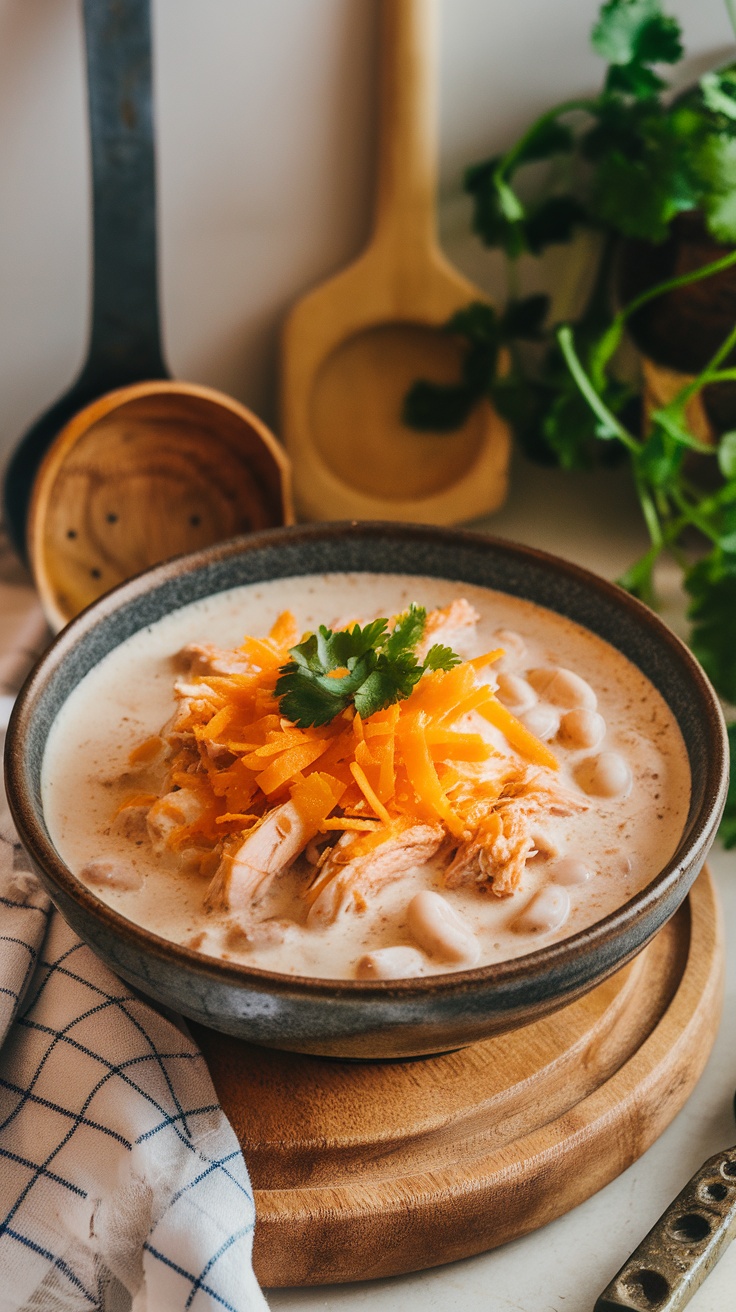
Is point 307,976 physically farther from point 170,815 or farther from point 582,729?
point 582,729

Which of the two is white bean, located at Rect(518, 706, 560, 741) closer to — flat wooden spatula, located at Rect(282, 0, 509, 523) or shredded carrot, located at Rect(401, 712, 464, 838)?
shredded carrot, located at Rect(401, 712, 464, 838)

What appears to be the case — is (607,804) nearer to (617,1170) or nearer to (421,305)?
(617,1170)

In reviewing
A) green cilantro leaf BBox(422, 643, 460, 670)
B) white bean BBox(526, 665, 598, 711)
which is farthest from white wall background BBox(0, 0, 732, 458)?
green cilantro leaf BBox(422, 643, 460, 670)

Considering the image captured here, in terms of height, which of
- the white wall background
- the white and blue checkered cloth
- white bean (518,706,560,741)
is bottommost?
the white and blue checkered cloth

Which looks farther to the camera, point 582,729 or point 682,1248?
point 582,729

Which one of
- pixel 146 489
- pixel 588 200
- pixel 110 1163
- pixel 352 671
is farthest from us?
pixel 588 200

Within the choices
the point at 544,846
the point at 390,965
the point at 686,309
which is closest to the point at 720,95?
the point at 686,309

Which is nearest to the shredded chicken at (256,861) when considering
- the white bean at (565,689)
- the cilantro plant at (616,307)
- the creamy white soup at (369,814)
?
the creamy white soup at (369,814)

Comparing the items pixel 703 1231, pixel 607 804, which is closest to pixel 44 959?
pixel 607 804
